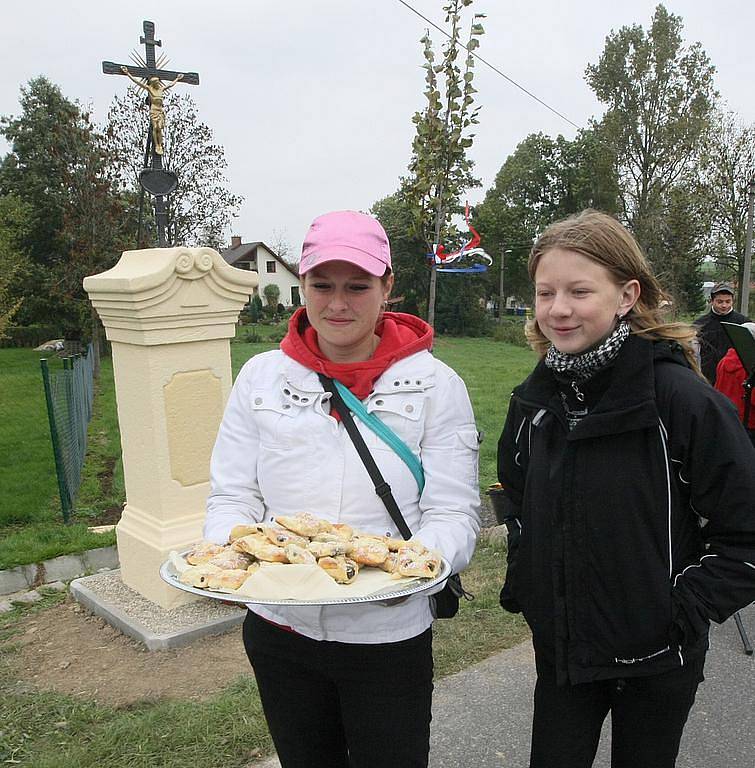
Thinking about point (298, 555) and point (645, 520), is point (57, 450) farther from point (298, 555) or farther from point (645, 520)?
point (645, 520)

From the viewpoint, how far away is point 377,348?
1951mm

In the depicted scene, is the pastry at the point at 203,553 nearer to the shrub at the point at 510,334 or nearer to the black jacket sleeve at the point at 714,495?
the black jacket sleeve at the point at 714,495

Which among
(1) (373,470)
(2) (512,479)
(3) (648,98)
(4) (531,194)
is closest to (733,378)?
(2) (512,479)

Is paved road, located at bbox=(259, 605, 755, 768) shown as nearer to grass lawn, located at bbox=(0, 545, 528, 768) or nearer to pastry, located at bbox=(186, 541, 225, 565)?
grass lawn, located at bbox=(0, 545, 528, 768)

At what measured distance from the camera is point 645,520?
5.84ft

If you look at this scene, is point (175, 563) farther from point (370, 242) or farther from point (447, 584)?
point (370, 242)

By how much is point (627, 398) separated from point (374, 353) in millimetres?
669

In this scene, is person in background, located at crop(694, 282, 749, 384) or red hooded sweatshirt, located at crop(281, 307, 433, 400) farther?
person in background, located at crop(694, 282, 749, 384)

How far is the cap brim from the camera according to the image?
1.74m

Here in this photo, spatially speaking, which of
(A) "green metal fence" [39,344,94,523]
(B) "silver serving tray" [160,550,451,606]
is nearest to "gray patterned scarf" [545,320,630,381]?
(B) "silver serving tray" [160,550,451,606]


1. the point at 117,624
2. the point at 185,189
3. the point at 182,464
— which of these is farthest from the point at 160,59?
the point at 185,189

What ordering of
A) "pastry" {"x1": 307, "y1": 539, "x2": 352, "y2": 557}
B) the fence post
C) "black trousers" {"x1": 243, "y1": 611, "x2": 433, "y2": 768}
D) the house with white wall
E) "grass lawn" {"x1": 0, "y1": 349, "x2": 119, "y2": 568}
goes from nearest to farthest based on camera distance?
"pastry" {"x1": 307, "y1": 539, "x2": 352, "y2": 557}
"black trousers" {"x1": 243, "y1": 611, "x2": 433, "y2": 768}
"grass lawn" {"x1": 0, "y1": 349, "x2": 119, "y2": 568}
the fence post
the house with white wall

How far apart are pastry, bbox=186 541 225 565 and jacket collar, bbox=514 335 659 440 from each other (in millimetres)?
941

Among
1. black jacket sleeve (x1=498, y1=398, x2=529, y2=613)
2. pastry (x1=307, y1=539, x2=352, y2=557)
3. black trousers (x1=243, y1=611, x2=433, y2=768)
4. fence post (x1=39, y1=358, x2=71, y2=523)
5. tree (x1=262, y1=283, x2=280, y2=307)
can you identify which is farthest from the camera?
tree (x1=262, y1=283, x2=280, y2=307)
